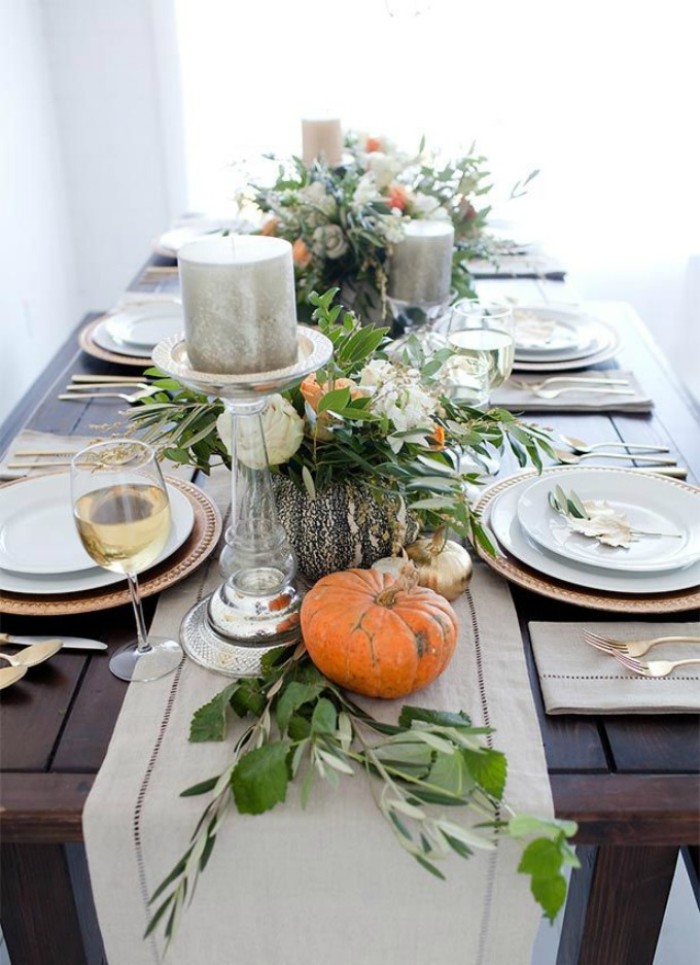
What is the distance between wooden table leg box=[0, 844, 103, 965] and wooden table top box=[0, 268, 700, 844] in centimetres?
11

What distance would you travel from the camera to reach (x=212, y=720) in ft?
2.60

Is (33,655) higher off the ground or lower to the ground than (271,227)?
lower

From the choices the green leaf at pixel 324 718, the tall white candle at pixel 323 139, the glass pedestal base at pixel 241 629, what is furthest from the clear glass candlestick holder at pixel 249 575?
the tall white candle at pixel 323 139

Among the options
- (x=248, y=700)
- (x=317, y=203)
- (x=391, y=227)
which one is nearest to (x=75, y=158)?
(x=317, y=203)

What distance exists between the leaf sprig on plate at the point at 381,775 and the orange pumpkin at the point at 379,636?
3 cm

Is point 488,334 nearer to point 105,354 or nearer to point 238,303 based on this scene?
point 238,303

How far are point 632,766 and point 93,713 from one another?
0.45m

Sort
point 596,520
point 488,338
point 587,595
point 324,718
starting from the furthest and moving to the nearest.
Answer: point 488,338, point 596,520, point 587,595, point 324,718

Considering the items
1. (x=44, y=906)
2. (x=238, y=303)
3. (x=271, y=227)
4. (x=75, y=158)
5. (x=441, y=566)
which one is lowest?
(x=44, y=906)

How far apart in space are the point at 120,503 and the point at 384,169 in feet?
3.45

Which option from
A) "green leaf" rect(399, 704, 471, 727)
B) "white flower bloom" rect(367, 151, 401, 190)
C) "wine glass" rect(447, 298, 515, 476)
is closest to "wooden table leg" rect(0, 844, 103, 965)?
"green leaf" rect(399, 704, 471, 727)

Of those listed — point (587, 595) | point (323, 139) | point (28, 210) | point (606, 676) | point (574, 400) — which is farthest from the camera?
point (28, 210)

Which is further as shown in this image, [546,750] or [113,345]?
[113,345]

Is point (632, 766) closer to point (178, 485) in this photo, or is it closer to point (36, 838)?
point (36, 838)
